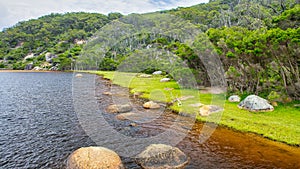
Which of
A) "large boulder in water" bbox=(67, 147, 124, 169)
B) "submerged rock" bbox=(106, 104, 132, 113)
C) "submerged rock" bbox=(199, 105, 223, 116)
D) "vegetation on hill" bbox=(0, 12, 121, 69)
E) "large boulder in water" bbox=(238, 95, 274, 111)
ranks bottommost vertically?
"large boulder in water" bbox=(67, 147, 124, 169)

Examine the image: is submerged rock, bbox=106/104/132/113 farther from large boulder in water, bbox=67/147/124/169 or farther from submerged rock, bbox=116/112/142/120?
large boulder in water, bbox=67/147/124/169

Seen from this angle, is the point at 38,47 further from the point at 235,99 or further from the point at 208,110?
the point at 208,110

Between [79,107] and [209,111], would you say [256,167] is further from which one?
[79,107]

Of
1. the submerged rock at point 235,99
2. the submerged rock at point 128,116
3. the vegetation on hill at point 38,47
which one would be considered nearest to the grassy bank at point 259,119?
the submerged rock at point 235,99

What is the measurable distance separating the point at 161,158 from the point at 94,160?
16.1ft

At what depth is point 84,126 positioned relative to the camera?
2523 cm

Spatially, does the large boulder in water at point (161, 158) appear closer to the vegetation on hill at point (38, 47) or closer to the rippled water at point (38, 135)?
the rippled water at point (38, 135)

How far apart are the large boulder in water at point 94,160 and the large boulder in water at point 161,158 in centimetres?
187

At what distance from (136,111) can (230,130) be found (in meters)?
13.4

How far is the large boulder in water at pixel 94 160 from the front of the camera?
1480 cm

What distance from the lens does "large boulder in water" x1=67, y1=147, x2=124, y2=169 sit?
48.6 feet

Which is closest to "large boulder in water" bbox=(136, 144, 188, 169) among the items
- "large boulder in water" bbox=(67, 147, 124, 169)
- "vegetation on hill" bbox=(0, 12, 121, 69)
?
"large boulder in water" bbox=(67, 147, 124, 169)

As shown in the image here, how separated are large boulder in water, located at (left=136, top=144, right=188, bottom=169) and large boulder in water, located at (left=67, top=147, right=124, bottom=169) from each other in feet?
6.13

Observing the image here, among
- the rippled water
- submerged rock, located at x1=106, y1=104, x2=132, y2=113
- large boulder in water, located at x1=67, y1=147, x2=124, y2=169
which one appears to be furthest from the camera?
submerged rock, located at x1=106, y1=104, x2=132, y2=113
